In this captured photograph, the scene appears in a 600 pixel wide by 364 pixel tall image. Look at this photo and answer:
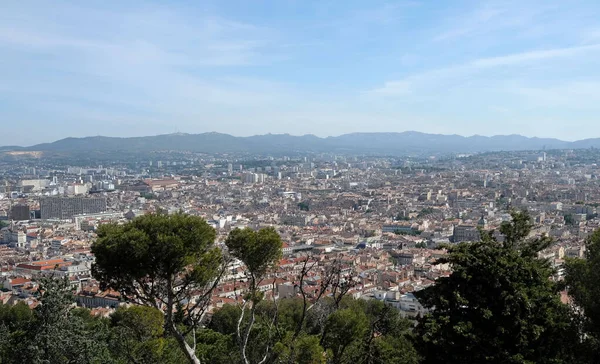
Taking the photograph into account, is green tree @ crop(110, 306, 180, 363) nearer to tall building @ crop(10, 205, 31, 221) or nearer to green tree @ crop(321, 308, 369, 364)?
green tree @ crop(321, 308, 369, 364)

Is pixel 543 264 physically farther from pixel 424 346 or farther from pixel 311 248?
pixel 311 248

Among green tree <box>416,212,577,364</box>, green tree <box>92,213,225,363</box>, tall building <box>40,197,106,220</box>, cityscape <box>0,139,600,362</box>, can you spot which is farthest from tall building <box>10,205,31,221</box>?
green tree <box>416,212,577,364</box>

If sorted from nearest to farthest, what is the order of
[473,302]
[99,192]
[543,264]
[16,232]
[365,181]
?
[473,302] → [543,264] → [16,232] → [99,192] → [365,181]

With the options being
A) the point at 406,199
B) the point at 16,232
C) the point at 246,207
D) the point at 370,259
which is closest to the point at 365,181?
the point at 406,199

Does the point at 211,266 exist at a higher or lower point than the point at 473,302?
higher

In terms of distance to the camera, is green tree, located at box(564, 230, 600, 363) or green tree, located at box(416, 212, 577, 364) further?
green tree, located at box(564, 230, 600, 363)

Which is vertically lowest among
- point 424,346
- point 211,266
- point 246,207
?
point 246,207

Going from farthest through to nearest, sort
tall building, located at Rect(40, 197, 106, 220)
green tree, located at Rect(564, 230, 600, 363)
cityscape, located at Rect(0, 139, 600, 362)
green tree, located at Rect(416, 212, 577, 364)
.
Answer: tall building, located at Rect(40, 197, 106, 220) → cityscape, located at Rect(0, 139, 600, 362) → green tree, located at Rect(564, 230, 600, 363) → green tree, located at Rect(416, 212, 577, 364)
